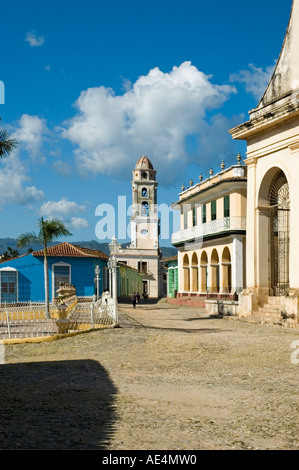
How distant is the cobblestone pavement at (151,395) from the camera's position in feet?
17.3

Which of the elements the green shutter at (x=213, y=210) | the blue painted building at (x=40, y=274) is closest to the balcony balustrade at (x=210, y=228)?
the green shutter at (x=213, y=210)

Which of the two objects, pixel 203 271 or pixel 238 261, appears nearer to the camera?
pixel 238 261

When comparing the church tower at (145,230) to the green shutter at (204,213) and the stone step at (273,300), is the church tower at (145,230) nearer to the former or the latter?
the green shutter at (204,213)

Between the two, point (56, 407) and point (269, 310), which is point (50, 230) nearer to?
point (269, 310)

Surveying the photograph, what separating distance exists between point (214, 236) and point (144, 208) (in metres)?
37.1

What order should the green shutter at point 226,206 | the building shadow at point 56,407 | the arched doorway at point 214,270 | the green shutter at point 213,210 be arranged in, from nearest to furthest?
the building shadow at point 56,407, the green shutter at point 226,206, the green shutter at point 213,210, the arched doorway at point 214,270

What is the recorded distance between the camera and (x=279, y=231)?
68.9 feet

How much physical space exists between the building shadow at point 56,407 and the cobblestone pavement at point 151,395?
0.04ft

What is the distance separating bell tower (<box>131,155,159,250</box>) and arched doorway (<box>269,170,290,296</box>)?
4538cm

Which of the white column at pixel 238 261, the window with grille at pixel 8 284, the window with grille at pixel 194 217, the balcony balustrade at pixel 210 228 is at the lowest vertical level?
the window with grille at pixel 8 284

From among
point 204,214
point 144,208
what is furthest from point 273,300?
point 144,208

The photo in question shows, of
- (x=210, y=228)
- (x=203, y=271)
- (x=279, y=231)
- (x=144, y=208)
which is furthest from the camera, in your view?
(x=144, y=208)
